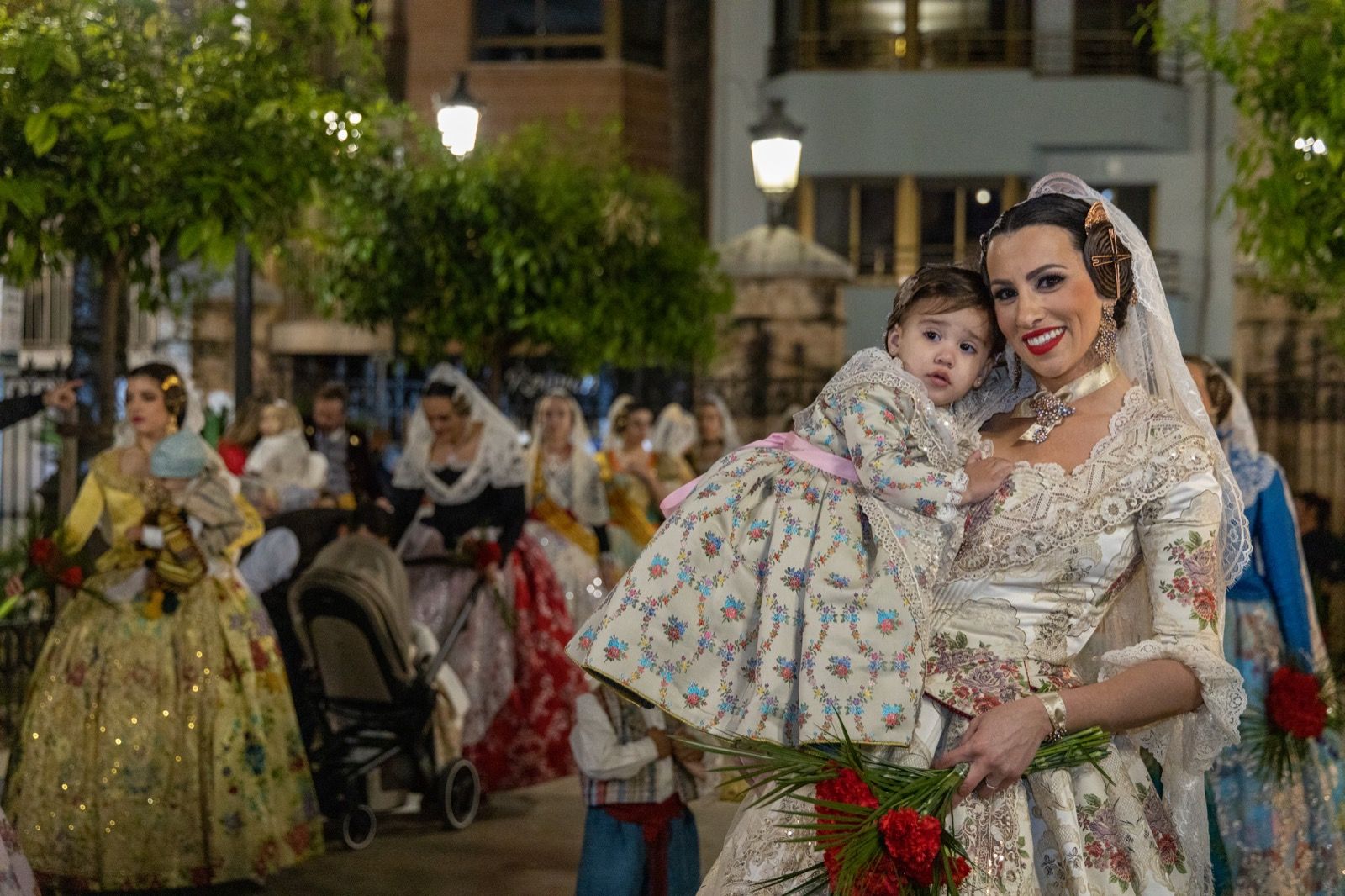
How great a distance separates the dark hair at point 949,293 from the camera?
348 cm

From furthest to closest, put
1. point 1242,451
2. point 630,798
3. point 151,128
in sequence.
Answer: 1. point 151,128
2. point 1242,451
3. point 630,798

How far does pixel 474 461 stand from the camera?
9.68m

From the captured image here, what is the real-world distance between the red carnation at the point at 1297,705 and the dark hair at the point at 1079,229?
2.44m

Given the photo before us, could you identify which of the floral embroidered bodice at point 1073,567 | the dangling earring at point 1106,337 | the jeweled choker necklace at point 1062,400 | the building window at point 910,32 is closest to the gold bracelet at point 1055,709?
the floral embroidered bodice at point 1073,567

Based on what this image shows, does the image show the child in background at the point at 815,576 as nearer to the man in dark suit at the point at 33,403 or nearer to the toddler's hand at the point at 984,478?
the toddler's hand at the point at 984,478

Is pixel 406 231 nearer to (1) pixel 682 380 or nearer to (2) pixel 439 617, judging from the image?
(2) pixel 439 617

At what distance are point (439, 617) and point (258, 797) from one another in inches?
93.8

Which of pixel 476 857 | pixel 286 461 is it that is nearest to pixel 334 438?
pixel 286 461

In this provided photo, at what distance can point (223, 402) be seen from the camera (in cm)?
1669

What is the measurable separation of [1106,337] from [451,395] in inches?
266

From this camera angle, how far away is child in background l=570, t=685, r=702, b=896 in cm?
596

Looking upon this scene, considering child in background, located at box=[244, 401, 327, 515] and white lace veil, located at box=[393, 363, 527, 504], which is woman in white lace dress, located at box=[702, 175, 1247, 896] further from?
child in background, located at box=[244, 401, 327, 515]

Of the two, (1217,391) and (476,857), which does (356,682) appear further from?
(1217,391)

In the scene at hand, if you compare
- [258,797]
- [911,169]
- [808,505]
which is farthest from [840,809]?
[911,169]
